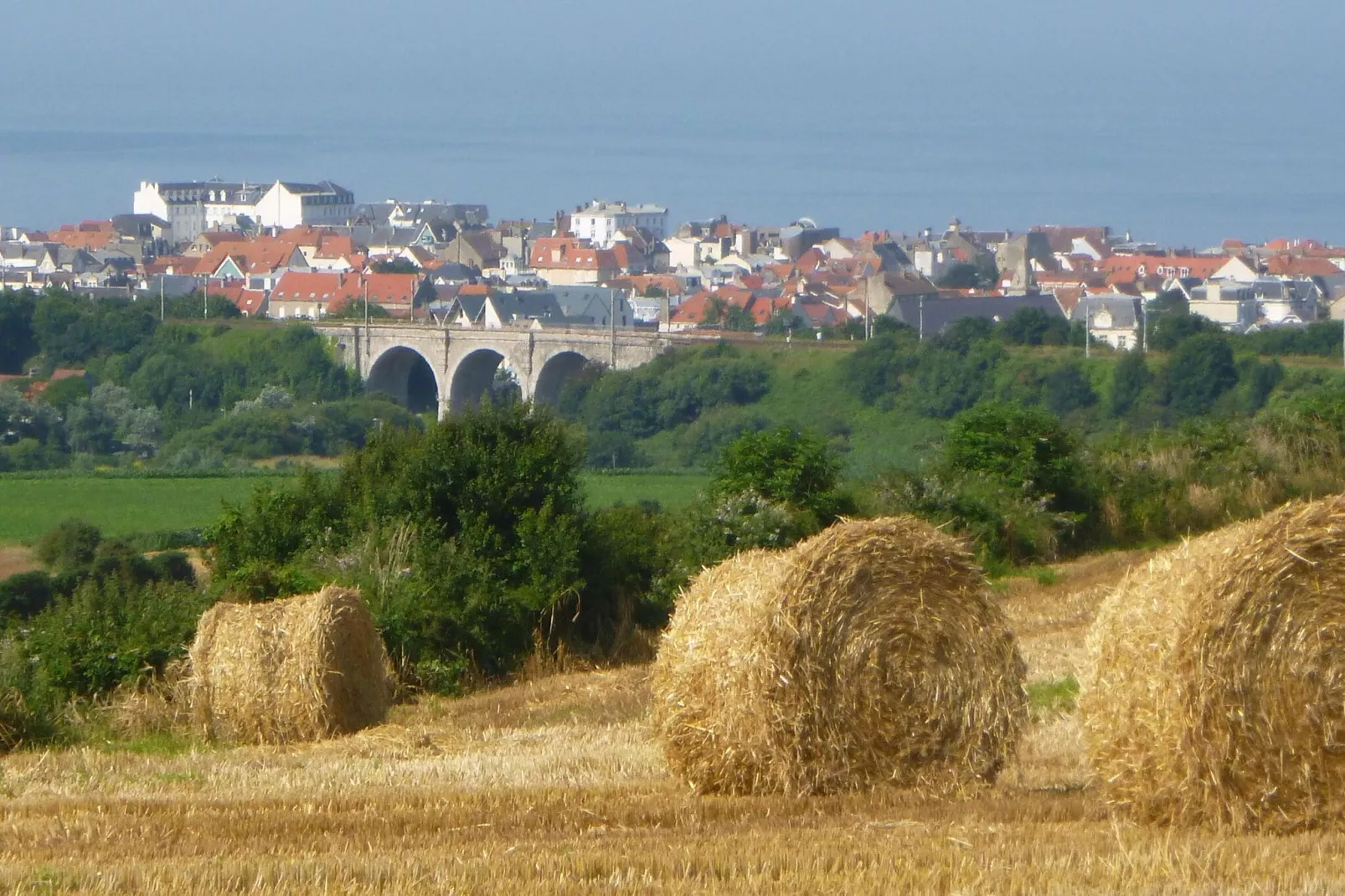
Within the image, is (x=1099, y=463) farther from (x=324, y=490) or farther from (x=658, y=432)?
(x=658, y=432)

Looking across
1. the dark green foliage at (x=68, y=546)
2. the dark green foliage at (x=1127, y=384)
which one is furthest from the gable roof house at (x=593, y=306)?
the dark green foliage at (x=68, y=546)

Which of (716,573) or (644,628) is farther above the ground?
(716,573)

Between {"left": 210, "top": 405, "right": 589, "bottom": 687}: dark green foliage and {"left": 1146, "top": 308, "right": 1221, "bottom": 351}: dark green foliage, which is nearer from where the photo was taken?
{"left": 210, "top": 405, "right": 589, "bottom": 687}: dark green foliage

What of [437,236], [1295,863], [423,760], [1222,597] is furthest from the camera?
[437,236]

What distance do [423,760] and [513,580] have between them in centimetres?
545

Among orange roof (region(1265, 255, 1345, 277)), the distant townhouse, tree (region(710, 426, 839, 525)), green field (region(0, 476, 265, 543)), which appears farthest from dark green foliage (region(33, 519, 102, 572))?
the distant townhouse

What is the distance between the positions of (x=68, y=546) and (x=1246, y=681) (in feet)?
90.4

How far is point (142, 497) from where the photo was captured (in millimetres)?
42094

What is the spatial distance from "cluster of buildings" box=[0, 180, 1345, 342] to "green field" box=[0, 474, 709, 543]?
3359cm

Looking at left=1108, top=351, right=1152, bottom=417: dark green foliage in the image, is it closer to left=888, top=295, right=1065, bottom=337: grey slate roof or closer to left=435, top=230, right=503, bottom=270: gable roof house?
left=888, top=295, right=1065, bottom=337: grey slate roof

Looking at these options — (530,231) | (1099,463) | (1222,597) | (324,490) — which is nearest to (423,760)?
(1222,597)

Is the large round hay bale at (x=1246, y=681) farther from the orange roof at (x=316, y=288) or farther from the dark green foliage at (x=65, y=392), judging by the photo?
the orange roof at (x=316, y=288)

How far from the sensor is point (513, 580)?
1459 centimetres

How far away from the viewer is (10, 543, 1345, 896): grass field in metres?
5.23
